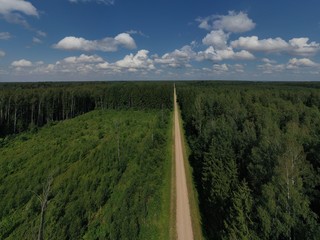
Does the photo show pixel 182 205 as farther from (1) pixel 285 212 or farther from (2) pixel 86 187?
(1) pixel 285 212

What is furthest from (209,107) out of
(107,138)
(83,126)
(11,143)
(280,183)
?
(11,143)

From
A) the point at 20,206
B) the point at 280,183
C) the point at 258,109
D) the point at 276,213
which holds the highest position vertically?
the point at 258,109

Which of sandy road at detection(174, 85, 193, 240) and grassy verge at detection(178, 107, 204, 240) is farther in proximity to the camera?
grassy verge at detection(178, 107, 204, 240)

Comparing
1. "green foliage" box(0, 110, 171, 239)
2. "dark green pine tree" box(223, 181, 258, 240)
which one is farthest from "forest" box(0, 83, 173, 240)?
"dark green pine tree" box(223, 181, 258, 240)

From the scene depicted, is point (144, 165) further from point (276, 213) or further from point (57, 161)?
point (276, 213)

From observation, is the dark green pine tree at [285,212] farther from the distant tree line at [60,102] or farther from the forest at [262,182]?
the distant tree line at [60,102]

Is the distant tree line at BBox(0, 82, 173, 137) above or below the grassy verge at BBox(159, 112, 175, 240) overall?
above

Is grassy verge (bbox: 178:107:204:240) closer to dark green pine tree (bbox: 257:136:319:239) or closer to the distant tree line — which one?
dark green pine tree (bbox: 257:136:319:239)

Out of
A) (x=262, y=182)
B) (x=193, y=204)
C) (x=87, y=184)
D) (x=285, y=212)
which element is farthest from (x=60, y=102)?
(x=285, y=212)
